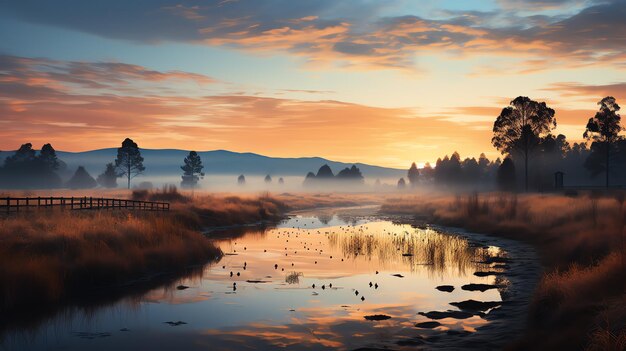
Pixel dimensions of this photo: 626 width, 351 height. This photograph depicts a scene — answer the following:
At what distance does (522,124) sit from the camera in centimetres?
6944

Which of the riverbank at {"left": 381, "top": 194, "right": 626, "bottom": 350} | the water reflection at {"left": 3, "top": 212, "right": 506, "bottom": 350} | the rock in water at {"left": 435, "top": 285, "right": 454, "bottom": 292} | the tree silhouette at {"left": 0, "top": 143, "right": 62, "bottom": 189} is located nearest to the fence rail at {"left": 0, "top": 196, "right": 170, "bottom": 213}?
the water reflection at {"left": 3, "top": 212, "right": 506, "bottom": 350}

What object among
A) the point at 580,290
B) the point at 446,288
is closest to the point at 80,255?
the point at 446,288

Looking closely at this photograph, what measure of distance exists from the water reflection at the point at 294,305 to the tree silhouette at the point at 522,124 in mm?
40061

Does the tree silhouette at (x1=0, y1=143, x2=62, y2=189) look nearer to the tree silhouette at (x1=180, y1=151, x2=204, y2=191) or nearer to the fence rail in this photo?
the tree silhouette at (x1=180, y1=151, x2=204, y2=191)

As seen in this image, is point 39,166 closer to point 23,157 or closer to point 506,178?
point 23,157

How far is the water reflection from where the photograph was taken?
1477cm

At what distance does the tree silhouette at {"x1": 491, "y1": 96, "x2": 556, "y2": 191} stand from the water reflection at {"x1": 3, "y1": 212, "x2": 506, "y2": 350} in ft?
131

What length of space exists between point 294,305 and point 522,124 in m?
58.0

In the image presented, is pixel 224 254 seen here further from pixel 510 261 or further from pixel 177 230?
pixel 510 261

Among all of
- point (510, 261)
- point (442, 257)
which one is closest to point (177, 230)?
point (442, 257)

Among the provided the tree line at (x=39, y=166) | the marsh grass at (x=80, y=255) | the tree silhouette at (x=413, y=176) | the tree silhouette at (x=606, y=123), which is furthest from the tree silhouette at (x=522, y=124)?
the tree silhouette at (x=413, y=176)

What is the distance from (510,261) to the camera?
28.2 meters

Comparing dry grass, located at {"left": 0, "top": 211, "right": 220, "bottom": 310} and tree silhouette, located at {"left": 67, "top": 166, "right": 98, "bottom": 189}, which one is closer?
dry grass, located at {"left": 0, "top": 211, "right": 220, "bottom": 310}

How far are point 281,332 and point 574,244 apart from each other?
16.3 metres
